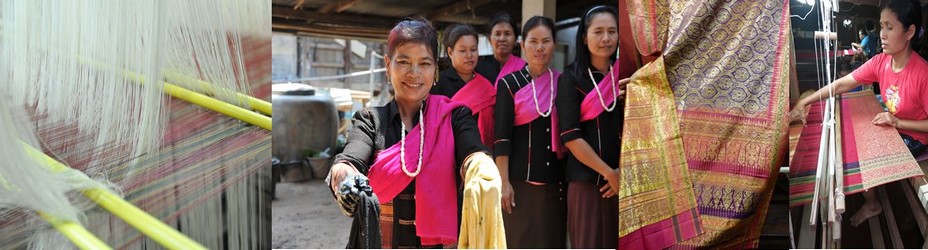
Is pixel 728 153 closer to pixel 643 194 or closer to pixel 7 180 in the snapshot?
pixel 643 194

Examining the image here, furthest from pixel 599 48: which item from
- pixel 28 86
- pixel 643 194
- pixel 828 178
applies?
pixel 28 86

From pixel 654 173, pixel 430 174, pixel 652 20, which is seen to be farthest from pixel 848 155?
pixel 430 174

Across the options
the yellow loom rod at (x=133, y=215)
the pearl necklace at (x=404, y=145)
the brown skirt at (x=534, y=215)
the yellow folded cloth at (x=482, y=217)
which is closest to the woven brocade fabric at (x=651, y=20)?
the brown skirt at (x=534, y=215)

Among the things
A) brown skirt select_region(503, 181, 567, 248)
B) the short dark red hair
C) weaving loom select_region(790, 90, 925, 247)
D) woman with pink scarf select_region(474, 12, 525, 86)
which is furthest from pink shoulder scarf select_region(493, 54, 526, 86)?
weaving loom select_region(790, 90, 925, 247)

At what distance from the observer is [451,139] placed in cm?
154

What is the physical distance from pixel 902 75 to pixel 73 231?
207cm

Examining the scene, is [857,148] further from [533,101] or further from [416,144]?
[416,144]

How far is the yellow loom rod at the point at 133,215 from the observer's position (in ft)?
3.15

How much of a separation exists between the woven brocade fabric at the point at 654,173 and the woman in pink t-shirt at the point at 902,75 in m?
0.49

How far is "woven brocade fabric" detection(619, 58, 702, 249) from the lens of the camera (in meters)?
1.84

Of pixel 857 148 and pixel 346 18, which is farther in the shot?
pixel 346 18

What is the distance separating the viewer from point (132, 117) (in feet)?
3.65

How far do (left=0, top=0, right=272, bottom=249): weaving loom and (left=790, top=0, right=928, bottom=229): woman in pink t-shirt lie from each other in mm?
1640

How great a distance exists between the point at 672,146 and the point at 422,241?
0.81 metres
